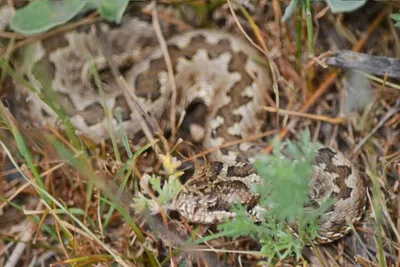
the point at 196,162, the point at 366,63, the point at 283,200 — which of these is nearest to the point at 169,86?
the point at 196,162

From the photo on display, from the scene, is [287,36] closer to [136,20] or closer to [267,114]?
[267,114]

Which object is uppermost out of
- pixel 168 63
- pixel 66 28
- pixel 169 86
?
pixel 66 28

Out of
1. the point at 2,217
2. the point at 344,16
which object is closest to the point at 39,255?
the point at 2,217

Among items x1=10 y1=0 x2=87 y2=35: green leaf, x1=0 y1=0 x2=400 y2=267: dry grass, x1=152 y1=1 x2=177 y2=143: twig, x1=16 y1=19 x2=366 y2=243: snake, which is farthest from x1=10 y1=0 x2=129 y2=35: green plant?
x1=152 y1=1 x2=177 y2=143: twig

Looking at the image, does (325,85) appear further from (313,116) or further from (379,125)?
(379,125)

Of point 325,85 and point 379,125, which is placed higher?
point 325,85

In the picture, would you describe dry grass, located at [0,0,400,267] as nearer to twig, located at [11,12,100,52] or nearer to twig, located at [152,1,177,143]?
twig, located at [11,12,100,52]
